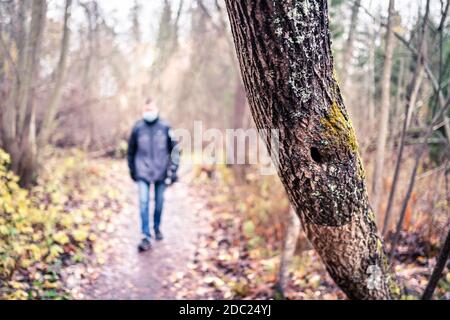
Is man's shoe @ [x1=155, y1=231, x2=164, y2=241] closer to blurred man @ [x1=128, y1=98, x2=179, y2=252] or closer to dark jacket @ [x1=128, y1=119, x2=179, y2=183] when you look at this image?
blurred man @ [x1=128, y1=98, x2=179, y2=252]

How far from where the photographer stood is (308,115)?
2127mm

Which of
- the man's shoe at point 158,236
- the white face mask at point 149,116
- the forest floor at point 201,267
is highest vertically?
the white face mask at point 149,116

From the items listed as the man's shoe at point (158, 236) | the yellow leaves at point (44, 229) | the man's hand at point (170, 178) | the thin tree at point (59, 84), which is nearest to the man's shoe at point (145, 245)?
the man's shoe at point (158, 236)

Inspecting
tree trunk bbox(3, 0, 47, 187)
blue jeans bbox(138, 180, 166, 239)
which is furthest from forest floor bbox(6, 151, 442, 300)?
tree trunk bbox(3, 0, 47, 187)

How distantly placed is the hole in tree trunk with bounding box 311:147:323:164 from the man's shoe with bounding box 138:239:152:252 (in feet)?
→ 12.9

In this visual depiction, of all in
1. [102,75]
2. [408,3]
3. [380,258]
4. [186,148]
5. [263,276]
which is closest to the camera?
[380,258]

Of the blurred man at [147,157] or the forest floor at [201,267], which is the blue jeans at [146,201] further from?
the forest floor at [201,267]

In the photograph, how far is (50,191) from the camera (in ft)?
21.0

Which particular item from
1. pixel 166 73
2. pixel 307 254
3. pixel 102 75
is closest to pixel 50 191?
pixel 307 254

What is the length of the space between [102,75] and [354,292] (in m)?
12.4

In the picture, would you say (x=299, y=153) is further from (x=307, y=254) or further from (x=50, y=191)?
(x=50, y=191)

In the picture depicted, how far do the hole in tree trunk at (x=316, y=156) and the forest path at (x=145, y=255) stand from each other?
9.98 feet

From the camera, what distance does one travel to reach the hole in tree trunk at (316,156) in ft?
7.36

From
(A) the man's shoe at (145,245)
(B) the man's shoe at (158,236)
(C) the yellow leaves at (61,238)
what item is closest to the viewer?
(C) the yellow leaves at (61,238)
